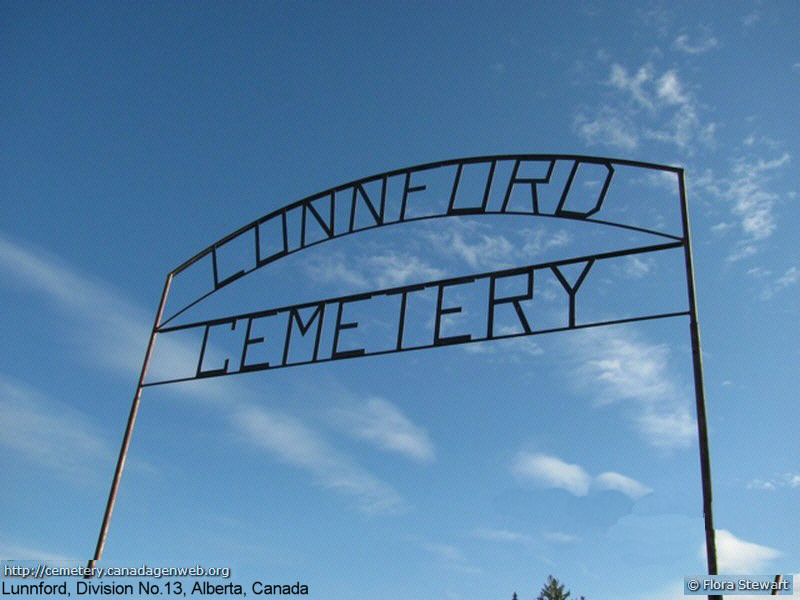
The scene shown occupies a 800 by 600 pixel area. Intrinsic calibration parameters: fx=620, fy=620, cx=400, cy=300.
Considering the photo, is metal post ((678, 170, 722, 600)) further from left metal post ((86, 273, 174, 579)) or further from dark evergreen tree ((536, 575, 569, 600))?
dark evergreen tree ((536, 575, 569, 600))

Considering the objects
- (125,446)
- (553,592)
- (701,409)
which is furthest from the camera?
(553,592)

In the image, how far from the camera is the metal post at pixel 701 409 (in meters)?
4.99

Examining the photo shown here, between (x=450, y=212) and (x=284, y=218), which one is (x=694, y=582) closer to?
(x=450, y=212)

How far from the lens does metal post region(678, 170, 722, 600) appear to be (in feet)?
16.4

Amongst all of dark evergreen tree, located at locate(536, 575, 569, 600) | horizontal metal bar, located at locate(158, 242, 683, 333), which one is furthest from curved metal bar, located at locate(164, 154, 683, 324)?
dark evergreen tree, located at locate(536, 575, 569, 600)

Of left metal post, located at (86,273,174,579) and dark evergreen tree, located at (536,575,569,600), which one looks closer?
left metal post, located at (86,273,174,579)

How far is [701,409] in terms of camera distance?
552 cm

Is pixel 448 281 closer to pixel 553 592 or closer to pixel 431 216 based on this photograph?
pixel 431 216

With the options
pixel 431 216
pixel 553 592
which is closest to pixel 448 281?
pixel 431 216

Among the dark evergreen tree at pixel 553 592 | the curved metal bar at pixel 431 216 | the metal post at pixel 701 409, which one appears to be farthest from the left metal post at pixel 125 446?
the dark evergreen tree at pixel 553 592

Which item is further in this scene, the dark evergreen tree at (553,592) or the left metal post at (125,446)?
the dark evergreen tree at (553,592)

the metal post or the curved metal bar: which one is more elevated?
the curved metal bar

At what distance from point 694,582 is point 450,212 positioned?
5.00 meters

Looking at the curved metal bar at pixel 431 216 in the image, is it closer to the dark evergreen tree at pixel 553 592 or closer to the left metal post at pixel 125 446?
the left metal post at pixel 125 446
